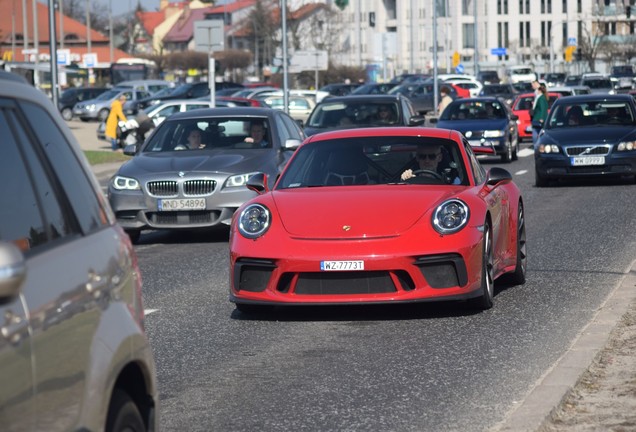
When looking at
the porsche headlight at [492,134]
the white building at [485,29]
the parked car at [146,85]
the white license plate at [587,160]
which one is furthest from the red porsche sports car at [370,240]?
the white building at [485,29]

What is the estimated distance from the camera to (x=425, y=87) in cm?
7200

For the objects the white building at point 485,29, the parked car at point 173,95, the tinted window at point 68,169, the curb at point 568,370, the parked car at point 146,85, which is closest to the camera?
the tinted window at point 68,169

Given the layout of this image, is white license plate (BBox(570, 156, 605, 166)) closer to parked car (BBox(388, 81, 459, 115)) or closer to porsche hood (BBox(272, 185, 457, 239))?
porsche hood (BBox(272, 185, 457, 239))

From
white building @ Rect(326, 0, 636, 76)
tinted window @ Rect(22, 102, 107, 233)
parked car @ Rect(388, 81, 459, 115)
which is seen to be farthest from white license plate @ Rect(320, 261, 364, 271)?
white building @ Rect(326, 0, 636, 76)

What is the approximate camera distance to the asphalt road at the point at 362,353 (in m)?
7.03

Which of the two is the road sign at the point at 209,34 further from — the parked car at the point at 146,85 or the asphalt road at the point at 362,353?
the parked car at the point at 146,85

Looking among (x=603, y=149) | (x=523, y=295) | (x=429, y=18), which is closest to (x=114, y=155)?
(x=603, y=149)

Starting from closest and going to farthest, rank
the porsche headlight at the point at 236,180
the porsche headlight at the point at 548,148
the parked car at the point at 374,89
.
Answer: the porsche headlight at the point at 236,180, the porsche headlight at the point at 548,148, the parked car at the point at 374,89

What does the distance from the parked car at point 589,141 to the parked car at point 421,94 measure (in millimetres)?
41530

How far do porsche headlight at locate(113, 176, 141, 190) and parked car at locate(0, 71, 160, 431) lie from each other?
456 inches

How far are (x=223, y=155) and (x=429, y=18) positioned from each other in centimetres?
12825

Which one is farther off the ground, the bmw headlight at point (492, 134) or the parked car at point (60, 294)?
the parked car at point (60, 294)

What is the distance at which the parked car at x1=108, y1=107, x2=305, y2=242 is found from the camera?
52.7 feet

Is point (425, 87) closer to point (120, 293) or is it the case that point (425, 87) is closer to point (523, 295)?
point (523, 295)
